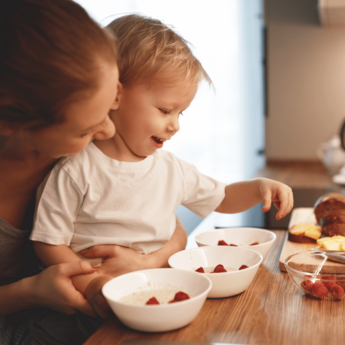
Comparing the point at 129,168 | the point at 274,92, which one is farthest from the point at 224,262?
the point at 274,92

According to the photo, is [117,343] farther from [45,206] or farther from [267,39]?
[267,39]

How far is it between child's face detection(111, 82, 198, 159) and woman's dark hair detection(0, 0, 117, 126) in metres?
0.24

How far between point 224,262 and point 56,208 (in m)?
0.35

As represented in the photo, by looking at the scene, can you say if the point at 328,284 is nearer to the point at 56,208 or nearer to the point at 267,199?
the point at 267,199

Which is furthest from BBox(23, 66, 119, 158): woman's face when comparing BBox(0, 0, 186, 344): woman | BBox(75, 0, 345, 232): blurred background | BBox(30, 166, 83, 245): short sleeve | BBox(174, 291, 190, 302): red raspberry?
BBox(75, 0, 345, 232): blurred background

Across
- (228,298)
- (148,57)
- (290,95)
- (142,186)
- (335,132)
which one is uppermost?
(148,57)

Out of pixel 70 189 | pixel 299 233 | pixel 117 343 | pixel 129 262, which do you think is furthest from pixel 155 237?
pixel 299 233

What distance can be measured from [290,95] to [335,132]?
47cm

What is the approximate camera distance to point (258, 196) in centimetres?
104

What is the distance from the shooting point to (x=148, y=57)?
80 centimetres

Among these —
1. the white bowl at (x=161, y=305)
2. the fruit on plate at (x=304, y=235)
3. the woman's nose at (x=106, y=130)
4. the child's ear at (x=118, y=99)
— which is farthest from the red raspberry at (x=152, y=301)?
the fruit on plate at (x=304, y=235)

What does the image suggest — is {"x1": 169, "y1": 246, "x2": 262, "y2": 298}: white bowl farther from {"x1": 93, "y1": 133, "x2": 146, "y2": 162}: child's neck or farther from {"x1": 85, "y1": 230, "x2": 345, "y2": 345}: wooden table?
{"x1": 93, "y1": 133, "x2": 146, "y2": 162}: child's neck

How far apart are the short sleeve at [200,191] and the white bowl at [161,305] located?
0.33 meters

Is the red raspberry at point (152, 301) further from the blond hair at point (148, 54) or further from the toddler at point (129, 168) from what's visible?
the blond hair at point (148, 54)
